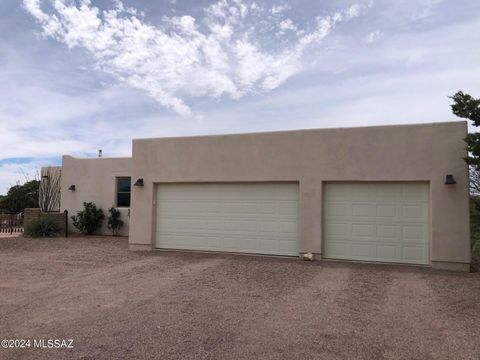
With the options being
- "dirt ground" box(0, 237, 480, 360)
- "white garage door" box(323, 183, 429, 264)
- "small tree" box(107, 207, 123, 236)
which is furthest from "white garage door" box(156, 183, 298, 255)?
"small tree" box(107, 207, 123, 236)

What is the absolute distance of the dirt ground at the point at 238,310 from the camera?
441 centimetres

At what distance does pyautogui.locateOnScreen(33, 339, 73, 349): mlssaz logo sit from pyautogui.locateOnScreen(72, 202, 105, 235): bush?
44.8ft

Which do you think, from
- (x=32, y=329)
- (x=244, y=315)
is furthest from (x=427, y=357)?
(x=32, y=329)

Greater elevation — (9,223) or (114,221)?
(114,221)

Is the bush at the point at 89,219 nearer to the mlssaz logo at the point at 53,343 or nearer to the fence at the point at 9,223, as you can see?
the fence at the point at 9,223

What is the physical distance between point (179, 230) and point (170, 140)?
2907 millimetres

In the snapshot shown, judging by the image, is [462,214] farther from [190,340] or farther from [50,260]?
[50,260]

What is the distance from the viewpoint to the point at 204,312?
5.76 metres

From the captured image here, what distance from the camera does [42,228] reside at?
656 inches

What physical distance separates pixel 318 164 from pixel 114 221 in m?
10.3

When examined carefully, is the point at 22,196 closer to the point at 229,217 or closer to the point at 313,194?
the point at 229,217

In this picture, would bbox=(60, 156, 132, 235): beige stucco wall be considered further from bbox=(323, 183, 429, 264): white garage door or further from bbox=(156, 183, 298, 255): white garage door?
bbox=(323, 183, 429, 264): white garage door

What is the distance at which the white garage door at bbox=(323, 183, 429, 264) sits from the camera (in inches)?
398

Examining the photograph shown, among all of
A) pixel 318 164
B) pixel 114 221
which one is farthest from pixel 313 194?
pixel 114 221
